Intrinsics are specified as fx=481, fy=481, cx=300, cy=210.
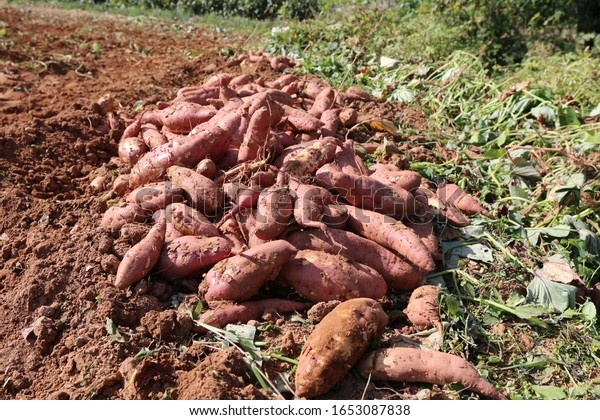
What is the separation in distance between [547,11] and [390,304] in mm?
5754

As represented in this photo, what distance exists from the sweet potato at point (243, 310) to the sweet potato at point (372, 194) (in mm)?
724

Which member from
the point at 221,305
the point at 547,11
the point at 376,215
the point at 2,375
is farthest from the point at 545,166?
the point at 547,11

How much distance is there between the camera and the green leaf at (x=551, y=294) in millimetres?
2486

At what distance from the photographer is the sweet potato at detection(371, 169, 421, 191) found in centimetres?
293

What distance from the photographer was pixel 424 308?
7.62 ft

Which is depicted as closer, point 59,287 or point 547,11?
point 59,287

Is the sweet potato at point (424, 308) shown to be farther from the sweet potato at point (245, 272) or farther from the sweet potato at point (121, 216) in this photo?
the sweet potato at point (121, 216)

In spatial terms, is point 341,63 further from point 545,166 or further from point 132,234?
point 132,234

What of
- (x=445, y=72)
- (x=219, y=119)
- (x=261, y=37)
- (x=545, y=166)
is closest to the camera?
(x=219, y=119)

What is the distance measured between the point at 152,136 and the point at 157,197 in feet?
2.47

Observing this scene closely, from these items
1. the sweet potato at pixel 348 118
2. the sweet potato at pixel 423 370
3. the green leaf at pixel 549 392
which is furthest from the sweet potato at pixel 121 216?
the green leaf at pixel 549 392


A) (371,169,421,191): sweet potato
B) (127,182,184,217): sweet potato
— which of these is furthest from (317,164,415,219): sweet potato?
(127,182,184,217): sweet potato

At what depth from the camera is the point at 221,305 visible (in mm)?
2316

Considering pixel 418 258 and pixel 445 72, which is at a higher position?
pixel 445 72
